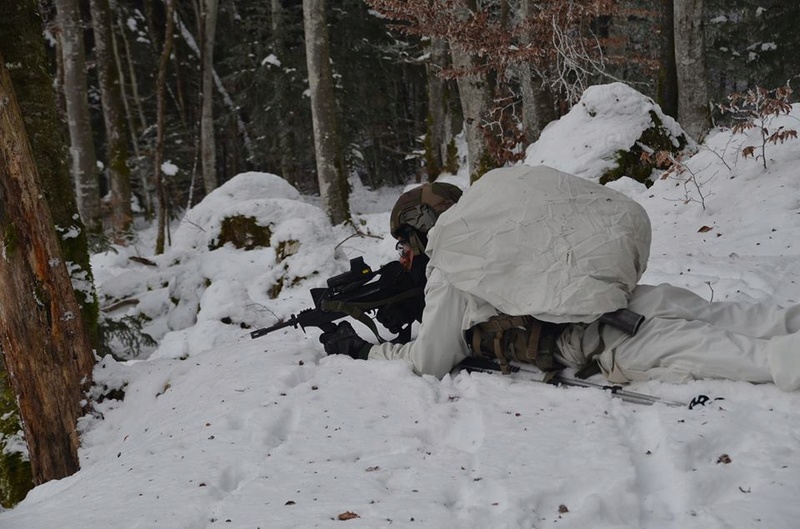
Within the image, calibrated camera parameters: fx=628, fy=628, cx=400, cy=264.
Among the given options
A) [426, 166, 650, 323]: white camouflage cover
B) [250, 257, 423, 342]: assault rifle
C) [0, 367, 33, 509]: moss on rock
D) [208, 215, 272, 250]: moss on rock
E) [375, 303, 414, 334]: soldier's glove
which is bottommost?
[0, 367, 33, 509]: moss on rock

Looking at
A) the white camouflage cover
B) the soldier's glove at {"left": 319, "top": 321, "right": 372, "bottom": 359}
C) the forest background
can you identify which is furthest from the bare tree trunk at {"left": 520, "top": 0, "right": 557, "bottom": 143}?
the white camouflage cover

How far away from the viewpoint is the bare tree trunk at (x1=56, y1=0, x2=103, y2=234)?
32.4ft

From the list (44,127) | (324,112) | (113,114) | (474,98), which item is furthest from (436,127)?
(44,127)

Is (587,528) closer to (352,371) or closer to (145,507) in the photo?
(145,507)

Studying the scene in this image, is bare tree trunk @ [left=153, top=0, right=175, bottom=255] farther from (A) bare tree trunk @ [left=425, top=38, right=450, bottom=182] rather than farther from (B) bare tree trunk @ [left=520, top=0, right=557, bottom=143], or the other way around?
(A) bare tree trunk @ [left=425, top=38, right=450, bottom=182]

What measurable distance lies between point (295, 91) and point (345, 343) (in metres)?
14.9

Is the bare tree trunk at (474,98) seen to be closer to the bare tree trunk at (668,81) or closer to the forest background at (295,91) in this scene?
the forest background at (295,91)

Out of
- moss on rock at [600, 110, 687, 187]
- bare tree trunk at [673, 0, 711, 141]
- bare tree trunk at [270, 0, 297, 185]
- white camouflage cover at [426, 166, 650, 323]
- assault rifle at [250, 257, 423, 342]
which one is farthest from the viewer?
bare tree trunk at [270, 0, 297, 185]

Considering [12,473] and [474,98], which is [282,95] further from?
[12,473]

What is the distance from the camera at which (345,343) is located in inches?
160

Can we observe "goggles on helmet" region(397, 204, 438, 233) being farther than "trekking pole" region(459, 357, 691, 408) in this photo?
Yes

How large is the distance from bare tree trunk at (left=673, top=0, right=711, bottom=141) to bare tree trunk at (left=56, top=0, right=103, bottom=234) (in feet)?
29.2

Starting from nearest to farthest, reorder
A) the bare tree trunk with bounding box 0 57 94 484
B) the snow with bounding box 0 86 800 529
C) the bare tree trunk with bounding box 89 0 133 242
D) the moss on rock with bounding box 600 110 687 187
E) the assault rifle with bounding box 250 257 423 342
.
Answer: the snow with bounding box 0 86 800 529 < the bare tree trunk with bounding box 0 57 94 484 < the assault rifle with bounding box 250 257 423 342 < the moss on rock with bounding box 600 110 687 187 < the bare tree trunk with bounding box 89 0 133 242

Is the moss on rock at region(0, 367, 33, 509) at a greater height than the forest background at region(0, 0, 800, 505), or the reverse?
the forest background at region(0, 0, 800, 505)
